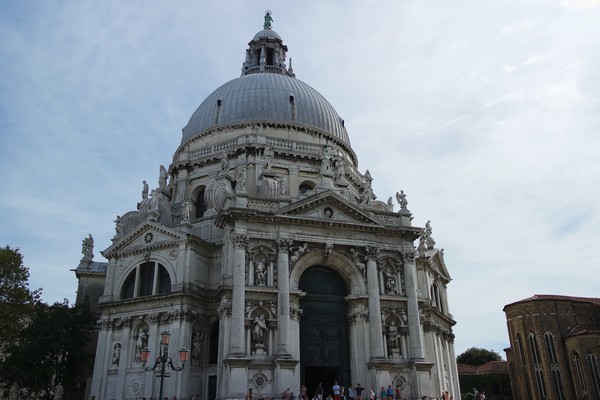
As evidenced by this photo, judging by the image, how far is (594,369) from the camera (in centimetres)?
4375

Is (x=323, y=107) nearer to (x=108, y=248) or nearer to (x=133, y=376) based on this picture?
(x=108, y=248)

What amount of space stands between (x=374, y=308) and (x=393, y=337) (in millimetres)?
1808

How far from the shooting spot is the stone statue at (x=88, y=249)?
38.3 metres

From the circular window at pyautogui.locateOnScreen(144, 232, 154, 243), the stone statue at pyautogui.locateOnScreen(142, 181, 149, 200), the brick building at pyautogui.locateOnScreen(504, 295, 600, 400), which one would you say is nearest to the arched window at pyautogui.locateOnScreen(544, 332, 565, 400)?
the brick building at pyautogui.locateOnScreen(504, 295, 600, 400)

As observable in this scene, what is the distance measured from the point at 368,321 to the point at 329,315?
215 cm

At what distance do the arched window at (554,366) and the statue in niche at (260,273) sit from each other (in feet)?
107

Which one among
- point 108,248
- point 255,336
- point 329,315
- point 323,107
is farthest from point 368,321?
point 323,107

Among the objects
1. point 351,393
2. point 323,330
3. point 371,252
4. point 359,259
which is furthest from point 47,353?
point 371,252

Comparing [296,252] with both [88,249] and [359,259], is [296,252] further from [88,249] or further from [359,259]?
[88,249]

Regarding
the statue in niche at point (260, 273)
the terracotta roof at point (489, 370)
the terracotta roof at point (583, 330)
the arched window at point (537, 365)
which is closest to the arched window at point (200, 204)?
the statue in niche at point (260, 273)

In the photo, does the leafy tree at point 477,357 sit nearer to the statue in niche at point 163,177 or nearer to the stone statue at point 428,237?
the stone statue at point 428,237

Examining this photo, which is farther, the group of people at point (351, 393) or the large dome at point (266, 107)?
the large dome at point (266, 107)

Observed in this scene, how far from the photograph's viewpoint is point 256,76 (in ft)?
141

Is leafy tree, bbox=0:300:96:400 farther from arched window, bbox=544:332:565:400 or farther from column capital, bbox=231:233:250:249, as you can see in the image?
arched window, bbox=544:332:565:400
